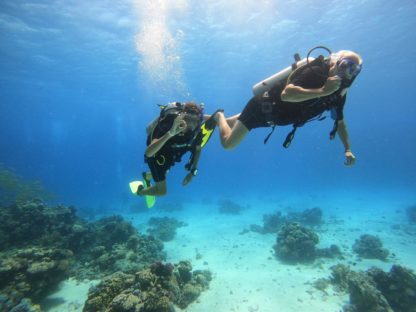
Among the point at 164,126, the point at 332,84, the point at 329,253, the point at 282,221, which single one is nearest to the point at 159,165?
the point at 164,126

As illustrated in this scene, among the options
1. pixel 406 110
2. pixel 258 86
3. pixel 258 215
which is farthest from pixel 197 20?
pixel 406 110

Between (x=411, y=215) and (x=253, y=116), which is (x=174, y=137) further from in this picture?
(x=411, y=215)

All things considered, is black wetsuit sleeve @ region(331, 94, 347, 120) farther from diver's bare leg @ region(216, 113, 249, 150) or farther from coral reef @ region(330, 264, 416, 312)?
coral reef @ region(330, 264, 416, 312)

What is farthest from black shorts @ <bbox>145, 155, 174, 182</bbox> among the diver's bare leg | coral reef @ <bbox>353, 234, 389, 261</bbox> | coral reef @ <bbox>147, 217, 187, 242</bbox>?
coral reef @ <bbox>353, 234, 389, 261</bbox>

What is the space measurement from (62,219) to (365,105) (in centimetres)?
8519

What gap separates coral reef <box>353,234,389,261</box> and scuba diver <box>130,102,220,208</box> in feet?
38.8

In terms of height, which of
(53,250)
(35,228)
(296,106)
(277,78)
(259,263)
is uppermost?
(277,78)

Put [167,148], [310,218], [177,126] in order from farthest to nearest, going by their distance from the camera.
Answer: [310,218]
[167,148]
[177,126]

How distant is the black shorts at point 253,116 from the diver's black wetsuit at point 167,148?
1.11 m

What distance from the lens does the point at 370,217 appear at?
73.7 feet

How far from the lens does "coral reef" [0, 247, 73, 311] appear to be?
727 centimetres

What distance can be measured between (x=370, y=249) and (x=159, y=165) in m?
12.7

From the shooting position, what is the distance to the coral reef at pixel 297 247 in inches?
473

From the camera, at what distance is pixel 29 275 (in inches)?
312
